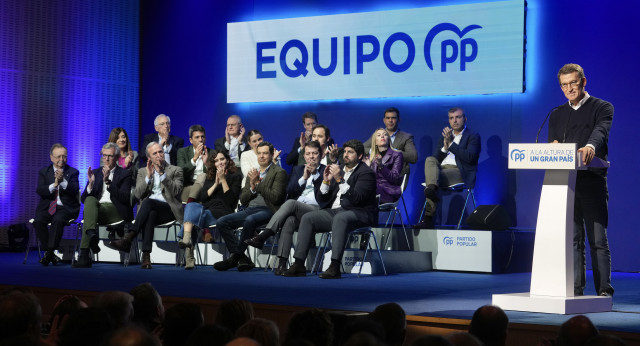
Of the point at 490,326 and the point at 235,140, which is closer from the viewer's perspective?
the point at 490,326

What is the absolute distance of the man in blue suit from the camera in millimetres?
8742

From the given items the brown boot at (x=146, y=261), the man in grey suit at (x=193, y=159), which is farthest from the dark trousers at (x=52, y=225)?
the man in grey suit at (x=193, y=159)

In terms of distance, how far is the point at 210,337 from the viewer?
89.5 inches

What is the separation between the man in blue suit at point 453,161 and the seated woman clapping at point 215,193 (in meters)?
1.86

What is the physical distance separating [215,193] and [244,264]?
85 centimetres

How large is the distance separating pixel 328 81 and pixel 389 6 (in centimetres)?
109

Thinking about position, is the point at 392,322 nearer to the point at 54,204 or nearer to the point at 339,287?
the point at 339,287

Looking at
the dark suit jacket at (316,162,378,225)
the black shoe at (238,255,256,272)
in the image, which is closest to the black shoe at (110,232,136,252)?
the black shoe at (238,255,256,272)

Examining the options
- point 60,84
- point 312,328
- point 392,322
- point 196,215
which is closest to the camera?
point 312,328

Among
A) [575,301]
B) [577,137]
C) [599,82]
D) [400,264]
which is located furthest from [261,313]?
[599,82]

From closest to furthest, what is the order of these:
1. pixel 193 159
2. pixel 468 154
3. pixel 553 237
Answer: pixel 553 237
pixel 468 154
pixel 193 159

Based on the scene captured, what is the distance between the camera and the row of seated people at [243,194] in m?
7.61

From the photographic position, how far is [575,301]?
485 cm

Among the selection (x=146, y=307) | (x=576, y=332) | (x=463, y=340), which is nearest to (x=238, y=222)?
(x=146, y=307)
